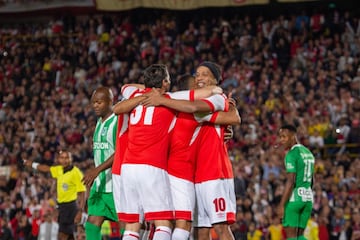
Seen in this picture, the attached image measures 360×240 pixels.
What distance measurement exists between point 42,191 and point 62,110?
5.03 metres

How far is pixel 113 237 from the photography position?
17500 mm

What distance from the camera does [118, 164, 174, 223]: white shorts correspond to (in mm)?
8812

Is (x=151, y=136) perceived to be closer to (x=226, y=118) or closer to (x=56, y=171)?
(x=226, y=118)

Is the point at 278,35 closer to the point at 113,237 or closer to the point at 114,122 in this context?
the point at 113,237

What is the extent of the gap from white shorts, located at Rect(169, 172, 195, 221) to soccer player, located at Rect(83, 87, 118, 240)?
188cm

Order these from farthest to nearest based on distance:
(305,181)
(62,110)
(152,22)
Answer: (152,22), (62,110), (305,181)

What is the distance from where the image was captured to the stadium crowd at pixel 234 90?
19.0m

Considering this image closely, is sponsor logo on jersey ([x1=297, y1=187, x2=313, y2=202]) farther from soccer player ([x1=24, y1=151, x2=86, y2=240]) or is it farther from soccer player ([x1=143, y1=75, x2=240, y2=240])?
soccer player ([x1=143, y1=75, x2=240, y2=240])

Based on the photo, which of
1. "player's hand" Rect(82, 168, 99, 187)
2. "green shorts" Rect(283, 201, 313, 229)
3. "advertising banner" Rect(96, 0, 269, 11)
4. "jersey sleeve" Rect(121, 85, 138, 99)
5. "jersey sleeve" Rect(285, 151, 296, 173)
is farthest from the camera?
"advertising banner" Rect(96, 0, 269, 11)

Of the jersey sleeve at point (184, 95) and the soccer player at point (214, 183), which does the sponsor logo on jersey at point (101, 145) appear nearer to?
the soccer player at point (214, 183)

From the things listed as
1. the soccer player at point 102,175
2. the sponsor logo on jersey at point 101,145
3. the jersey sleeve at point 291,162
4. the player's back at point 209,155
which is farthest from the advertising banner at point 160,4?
the player's back at point 209,155

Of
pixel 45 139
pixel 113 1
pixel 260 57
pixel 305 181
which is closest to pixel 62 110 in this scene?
pixel 45 139

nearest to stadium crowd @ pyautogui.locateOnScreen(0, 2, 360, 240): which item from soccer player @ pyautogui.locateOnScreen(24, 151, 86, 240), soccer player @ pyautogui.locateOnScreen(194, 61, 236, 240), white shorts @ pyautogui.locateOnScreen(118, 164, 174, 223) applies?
soccer player @ pyautogui.locateOnScreen(24, 151, 86, 240)

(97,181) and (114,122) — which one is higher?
(114,122)
